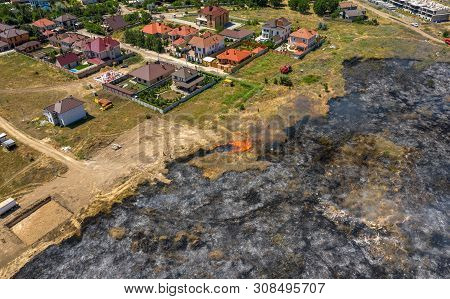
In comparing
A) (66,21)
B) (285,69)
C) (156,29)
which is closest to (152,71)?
(285,69)

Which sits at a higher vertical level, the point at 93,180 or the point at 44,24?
the point at 44,24

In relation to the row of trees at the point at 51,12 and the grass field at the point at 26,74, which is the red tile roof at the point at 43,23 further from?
the grass field at the point at 26,74

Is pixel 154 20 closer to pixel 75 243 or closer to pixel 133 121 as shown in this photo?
pixel 133 121

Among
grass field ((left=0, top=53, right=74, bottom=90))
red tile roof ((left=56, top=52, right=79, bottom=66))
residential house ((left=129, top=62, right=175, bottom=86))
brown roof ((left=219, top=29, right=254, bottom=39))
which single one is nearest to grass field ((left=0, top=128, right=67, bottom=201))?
grass field ((left=0, top=53, right=74, bottom=90))

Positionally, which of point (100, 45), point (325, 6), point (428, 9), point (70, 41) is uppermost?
point (428, 9)

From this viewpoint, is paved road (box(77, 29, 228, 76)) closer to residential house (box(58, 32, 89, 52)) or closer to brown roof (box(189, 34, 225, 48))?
brown roof (box(189, 34, 225, 48))

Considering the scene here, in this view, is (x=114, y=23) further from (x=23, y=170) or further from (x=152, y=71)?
(x=23, y=170)
